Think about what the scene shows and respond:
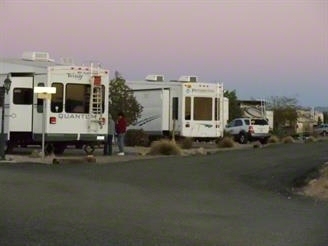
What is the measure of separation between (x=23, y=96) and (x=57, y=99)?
4.47 ft

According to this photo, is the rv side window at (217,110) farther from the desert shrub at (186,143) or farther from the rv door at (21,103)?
the rv door at (21,103)

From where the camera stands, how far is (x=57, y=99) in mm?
25656

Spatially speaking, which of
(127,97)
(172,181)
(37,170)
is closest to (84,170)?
(37,170)

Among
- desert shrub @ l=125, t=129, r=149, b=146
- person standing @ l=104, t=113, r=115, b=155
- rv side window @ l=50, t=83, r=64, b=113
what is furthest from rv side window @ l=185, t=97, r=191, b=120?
rv side window @ l=50, t=83, r=64, b=113

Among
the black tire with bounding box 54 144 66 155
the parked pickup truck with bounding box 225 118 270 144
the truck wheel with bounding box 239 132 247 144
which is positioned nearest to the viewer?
the black tire with bounding box 54 144 66 155

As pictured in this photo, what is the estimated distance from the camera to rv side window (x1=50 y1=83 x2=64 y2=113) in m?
25.5

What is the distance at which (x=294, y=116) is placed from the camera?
252 feet

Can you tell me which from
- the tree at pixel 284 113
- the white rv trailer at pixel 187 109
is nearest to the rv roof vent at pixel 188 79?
the white rv trailer at pixel 187 109

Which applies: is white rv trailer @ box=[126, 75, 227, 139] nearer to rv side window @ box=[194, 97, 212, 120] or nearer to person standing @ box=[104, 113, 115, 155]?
rv side window @ box=[194, 97, 212, 120]

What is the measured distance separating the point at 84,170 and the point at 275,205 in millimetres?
7205

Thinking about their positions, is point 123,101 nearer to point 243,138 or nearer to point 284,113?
point 243,138

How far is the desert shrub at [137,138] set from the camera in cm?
3553

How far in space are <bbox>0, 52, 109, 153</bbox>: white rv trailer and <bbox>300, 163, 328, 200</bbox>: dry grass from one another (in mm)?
10435

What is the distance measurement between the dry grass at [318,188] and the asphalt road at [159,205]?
0.41 m
